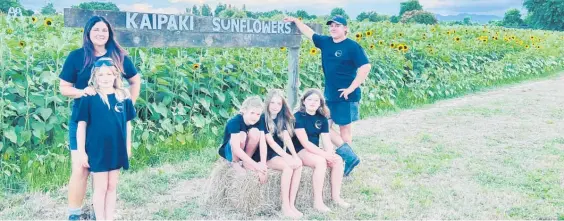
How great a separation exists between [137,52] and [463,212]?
3.97 meters

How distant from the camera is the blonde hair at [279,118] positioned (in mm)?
4148

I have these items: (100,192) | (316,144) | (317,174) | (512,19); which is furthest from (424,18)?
(100,192)

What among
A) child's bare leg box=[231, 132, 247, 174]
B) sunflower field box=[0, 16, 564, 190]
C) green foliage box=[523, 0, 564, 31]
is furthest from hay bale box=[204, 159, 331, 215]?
green foliage box=[523, 0, 564, 31]

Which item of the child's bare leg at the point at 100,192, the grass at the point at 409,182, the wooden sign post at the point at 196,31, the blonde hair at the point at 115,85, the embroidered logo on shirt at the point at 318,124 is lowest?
the grass at the point at 409,182

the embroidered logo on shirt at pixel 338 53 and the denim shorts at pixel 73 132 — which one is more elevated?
the embroidered logo on shirt at pixel 338 53

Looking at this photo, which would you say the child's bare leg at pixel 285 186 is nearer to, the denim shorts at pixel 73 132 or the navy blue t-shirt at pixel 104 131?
the navy blue t-shirt at pixel 104 131

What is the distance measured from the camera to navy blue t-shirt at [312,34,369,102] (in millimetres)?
4984

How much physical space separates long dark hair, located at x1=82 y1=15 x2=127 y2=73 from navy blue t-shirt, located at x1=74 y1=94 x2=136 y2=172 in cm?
26

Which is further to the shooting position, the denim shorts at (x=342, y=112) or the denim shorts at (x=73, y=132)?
the denim shorts at (x=342, y=112)

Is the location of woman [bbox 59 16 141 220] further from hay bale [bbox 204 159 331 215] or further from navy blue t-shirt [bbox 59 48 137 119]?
hay bale [bbox 204 159 331 215]

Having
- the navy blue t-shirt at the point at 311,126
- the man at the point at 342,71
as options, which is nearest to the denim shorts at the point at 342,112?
the man at the point at 342,71

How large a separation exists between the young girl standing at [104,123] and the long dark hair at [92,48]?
0.12 metres

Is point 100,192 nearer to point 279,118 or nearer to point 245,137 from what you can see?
point 245,137

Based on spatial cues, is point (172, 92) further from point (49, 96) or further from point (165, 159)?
point (49, 96)
